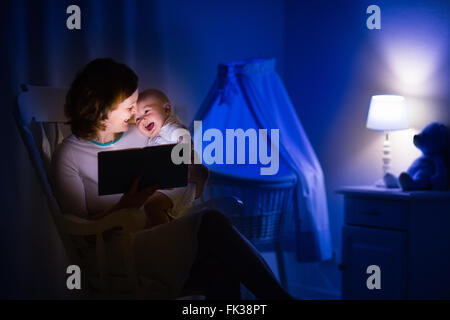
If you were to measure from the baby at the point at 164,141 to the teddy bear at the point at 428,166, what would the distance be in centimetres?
104

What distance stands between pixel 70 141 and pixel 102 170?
0.29 m

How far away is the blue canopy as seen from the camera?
2723 millimetres

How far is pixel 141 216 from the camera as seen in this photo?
5.49ft

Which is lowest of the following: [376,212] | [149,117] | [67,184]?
[376,212]

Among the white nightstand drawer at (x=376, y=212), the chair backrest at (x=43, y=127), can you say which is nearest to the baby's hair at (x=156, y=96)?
the chair backrest at (x=43, y=127)

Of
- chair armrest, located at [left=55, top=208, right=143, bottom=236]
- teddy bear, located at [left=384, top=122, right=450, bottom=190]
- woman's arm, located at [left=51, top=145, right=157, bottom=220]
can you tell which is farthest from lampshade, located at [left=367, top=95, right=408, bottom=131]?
chair armrest, located at [left=55, top=208, right=143, bottom=236]

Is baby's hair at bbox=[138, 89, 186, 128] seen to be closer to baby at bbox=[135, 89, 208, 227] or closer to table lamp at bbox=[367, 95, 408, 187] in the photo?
baby at bbox=[135, 89, 208, 227]

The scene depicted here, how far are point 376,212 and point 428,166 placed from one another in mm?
383

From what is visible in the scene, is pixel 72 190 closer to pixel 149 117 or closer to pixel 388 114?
pixel 149 117

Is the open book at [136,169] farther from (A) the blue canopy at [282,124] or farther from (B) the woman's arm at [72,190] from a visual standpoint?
(A) the blue canopy at [282,124]

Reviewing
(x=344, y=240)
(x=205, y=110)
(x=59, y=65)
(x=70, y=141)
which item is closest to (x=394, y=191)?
(x=344, y=240)

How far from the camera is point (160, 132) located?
2.24m

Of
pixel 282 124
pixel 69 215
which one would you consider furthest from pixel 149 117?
pixel 282 124

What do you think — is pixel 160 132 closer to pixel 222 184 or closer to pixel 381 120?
pixel 222 184
